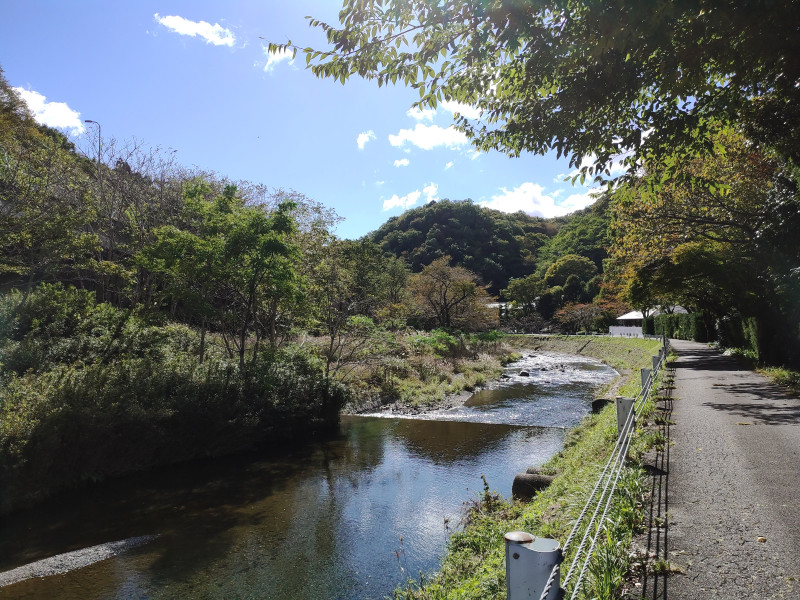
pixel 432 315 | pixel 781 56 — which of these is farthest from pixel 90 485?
pixel 432 315

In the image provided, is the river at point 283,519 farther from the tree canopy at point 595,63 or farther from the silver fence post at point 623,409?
the tree canopy at point 595,63

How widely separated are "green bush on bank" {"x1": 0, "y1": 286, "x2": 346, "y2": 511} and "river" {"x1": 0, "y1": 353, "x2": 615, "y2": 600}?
579mm

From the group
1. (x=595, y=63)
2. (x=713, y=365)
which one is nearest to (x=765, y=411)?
(x=595, y=63)

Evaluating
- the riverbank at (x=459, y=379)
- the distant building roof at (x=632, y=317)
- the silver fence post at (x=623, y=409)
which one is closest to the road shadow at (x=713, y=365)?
the riverbank at (x=459, y=379)

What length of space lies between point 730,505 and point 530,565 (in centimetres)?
385

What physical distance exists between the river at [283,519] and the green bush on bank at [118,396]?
22.8 inches

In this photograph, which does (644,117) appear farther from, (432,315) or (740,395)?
(432,315)

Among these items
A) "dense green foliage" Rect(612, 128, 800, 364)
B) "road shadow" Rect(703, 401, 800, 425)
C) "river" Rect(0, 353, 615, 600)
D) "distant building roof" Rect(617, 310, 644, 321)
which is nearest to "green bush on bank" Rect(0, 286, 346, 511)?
"river" Rect(0, 353, 615, 600)

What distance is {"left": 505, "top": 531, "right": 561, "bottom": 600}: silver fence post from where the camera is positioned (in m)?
2.20

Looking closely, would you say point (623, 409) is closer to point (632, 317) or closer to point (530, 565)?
point (530, 565)

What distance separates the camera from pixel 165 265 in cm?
1332

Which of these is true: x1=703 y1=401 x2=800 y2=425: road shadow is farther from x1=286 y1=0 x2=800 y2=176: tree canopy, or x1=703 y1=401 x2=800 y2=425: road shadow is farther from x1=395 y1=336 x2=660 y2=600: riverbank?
x1=286 y1=0 x2=800 y2=176: tree canopy

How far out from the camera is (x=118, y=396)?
10.2 metres

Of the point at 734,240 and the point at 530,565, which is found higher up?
the point at 734,240
